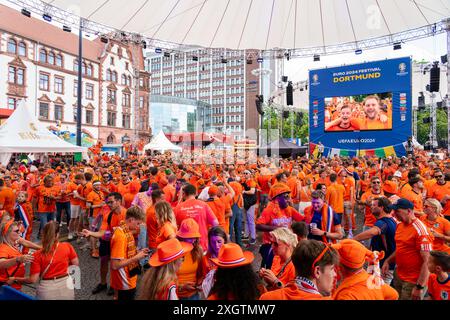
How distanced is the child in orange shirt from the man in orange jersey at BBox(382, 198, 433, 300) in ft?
1.20

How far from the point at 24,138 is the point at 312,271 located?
44.2 feet

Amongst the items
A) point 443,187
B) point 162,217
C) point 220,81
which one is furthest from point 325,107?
point 220,81

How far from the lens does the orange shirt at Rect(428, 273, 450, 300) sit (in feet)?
9.01

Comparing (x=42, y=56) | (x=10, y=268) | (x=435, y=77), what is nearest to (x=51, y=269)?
(x=10, y=268)

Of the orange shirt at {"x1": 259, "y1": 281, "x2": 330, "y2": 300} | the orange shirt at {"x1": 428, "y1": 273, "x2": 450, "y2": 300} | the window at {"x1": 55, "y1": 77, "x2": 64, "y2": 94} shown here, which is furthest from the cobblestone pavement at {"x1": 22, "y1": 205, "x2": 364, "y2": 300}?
the window at {"x1": 55, "y1": 77, "x2": 64, "y2": 94}

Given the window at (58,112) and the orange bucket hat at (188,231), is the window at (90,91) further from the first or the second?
the orange bucket hat at (188,231)

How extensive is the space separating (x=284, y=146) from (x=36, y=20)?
3592 centimetres

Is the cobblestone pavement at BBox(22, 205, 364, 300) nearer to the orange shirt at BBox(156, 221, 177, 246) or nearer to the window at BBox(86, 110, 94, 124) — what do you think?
the orange shirt at BBox(156, 221, 177, 246)

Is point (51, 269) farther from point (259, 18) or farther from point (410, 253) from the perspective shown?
point (259, 18)

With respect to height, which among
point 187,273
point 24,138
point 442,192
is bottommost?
point 187,273

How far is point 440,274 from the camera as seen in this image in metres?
2.78
